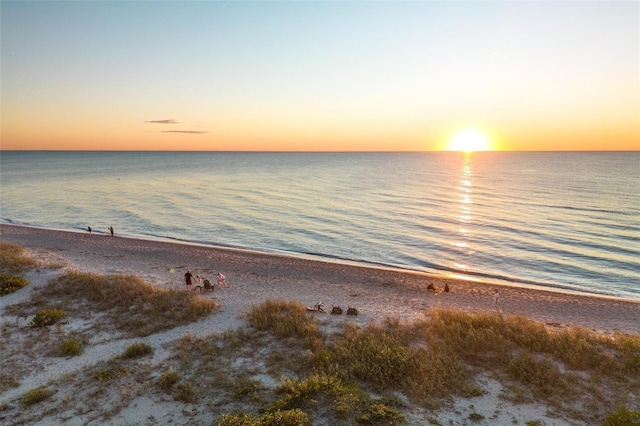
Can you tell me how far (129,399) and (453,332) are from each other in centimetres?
1257

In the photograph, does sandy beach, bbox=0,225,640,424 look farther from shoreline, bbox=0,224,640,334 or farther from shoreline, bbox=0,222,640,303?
shoreline, bbox=0,222,640,303

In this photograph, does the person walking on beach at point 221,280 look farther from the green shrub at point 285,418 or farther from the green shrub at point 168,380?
the green shrub at point 285,418

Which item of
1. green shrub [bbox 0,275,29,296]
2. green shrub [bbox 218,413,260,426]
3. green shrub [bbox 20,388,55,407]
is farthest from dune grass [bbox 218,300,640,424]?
green shrub [bbox 0,275,29,296]

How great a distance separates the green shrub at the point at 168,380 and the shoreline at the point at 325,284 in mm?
6597

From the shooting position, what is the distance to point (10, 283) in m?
22.1

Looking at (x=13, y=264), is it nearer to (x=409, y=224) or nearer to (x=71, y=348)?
(x=71, y=348)

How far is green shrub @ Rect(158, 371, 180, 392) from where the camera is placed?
1274 cm

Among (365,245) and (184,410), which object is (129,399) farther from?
(365,245)

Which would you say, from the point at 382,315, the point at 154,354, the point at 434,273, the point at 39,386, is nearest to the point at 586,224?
the point at 434,273

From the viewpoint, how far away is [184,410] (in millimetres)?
11664

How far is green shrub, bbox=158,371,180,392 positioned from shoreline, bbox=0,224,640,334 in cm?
660

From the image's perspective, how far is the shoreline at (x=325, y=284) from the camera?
75.2 feet

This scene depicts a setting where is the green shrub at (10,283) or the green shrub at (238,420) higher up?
the green shrub at (10,283)

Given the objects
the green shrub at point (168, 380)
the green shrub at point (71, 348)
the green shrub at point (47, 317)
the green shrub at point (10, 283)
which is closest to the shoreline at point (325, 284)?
the green shrub at point (10, 283)
